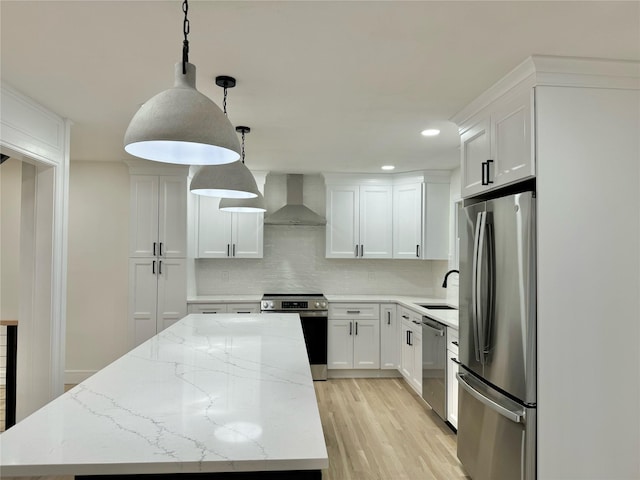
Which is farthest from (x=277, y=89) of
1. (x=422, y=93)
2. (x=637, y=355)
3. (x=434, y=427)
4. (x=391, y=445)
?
(x=434, y=427)

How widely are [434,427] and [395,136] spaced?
2.53 metres

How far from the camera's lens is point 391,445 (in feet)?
10.4

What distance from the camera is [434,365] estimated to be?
12.0ft

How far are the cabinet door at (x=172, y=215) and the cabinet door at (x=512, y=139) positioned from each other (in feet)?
10.8

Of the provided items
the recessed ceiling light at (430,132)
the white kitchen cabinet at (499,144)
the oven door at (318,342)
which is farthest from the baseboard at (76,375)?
the white kitchen cabinet at (499,144)

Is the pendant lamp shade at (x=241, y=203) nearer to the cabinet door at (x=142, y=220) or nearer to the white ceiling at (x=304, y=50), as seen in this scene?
the white ceiling at (x=304, y=50)

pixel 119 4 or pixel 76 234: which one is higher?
pixel 119 4

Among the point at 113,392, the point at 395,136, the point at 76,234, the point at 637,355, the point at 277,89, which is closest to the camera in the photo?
the point at 113,392

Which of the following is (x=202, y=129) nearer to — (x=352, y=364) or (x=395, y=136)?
(x=395, y=136)

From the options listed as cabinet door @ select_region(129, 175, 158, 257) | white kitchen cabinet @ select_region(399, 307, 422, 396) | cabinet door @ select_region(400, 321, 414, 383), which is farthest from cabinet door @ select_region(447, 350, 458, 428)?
cabinet door @ select_region(129, 175, 158, 257)

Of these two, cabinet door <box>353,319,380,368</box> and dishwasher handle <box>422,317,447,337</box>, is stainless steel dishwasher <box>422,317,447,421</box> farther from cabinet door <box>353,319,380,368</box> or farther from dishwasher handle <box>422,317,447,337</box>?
A: cabinet door <box>353,319,380,368</box>

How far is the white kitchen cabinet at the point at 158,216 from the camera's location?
4.49 meters

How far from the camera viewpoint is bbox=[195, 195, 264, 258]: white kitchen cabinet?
16.1 feet

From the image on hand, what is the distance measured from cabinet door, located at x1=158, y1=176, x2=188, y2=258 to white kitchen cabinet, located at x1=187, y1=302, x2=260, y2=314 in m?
0.59
